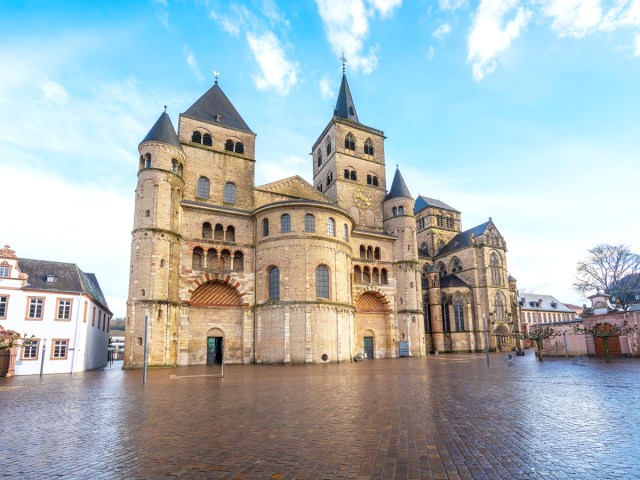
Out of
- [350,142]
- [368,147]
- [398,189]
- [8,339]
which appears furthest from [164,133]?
[368,147]

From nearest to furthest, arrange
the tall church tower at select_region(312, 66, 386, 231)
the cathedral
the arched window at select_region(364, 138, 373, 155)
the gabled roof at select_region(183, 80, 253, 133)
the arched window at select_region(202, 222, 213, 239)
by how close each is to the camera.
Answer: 1. the cathedral
2. the arched window at select_region(202, 222, 213, 239)
3. the gabled roof at select_region(183, 80, 253, 133)
4. the tall church tower at select_region(312, 66, 386, 231)
5. the arched window at select_region(364, 138, 373, 155)

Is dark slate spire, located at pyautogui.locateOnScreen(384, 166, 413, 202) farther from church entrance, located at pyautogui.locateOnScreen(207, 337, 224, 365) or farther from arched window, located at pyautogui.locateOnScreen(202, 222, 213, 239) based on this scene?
church entrance, located at pyautogui.locateOnScreen(207, 337, 224, 365)

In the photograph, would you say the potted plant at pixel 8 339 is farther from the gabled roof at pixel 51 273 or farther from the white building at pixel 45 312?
the gabled roof at pixel 51 273

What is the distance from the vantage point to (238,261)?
37.4 m

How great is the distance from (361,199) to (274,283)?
2050 centimetres

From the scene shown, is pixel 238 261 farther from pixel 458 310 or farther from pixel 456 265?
pixel 456 265

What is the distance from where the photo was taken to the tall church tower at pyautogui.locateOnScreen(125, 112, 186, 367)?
30.8 m

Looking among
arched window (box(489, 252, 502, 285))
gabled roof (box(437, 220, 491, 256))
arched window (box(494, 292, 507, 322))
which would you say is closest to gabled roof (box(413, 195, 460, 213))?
gabled roof (box(437, 220, 491, 256))

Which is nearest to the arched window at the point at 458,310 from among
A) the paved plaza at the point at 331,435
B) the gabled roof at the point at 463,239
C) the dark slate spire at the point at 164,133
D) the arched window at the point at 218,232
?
the gabled roof at the point at 463,239

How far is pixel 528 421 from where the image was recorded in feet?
29.5

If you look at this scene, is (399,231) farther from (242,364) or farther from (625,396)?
(625,396)

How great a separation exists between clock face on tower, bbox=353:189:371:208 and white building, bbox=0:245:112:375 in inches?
1253

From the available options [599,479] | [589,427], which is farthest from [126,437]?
[589,427]

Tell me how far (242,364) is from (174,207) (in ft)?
49.2
